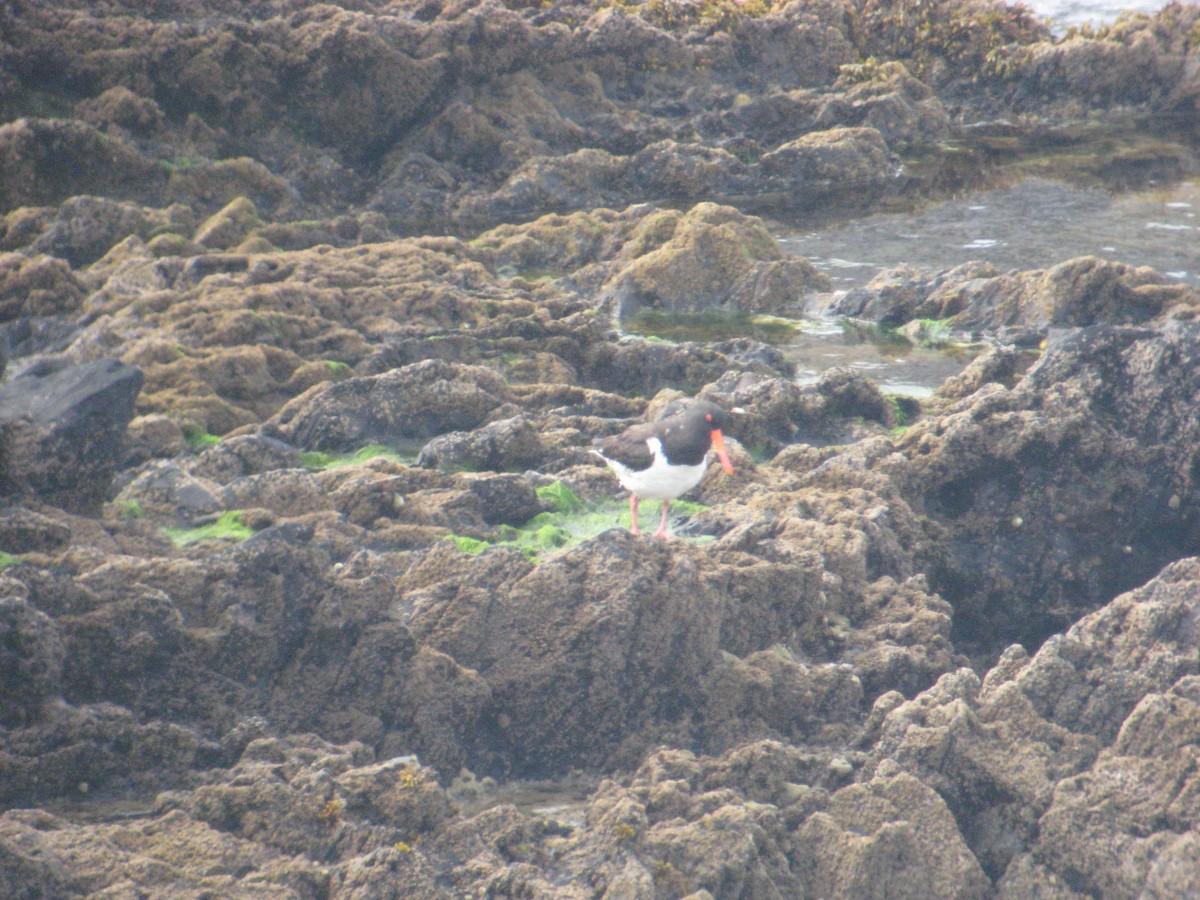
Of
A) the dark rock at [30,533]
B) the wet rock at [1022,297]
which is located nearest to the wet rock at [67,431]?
the dark rock at [30,533]

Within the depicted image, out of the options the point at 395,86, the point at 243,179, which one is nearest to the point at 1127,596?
the point at 243,179

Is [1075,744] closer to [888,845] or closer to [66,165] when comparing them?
[888,845]

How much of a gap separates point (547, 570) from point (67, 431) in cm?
313

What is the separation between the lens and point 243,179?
1798cm

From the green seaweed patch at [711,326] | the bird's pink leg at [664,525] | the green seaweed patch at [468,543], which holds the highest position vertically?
the green seaweed patch at [468,543]

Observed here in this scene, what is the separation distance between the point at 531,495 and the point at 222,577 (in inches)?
109

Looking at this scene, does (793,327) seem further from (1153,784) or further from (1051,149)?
(1051,149)

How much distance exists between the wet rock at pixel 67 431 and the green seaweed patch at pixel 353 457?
2146 mm

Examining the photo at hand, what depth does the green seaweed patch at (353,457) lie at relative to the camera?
9266 millimetres

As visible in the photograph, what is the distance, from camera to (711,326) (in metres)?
15.0

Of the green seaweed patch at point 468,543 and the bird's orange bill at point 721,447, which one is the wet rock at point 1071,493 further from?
the green seaweed patch at point 468,543

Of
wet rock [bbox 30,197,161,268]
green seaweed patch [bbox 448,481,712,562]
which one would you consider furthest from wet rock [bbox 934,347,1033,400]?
wet rock [bbox 30,197,161,268]

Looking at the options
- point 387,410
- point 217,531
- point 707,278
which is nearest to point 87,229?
point 387,410

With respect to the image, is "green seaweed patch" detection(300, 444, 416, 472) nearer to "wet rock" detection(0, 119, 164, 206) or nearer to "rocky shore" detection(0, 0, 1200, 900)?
"rocky shore" detection(0, 0, 1200, 900)
